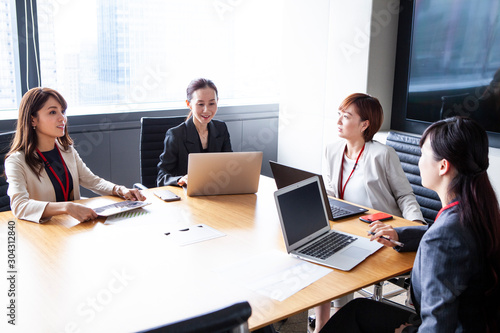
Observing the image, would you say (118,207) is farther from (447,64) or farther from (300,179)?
(447,64)

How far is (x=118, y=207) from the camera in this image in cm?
249

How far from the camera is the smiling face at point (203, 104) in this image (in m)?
3.22

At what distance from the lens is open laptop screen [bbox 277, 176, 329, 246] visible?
198 centimetres

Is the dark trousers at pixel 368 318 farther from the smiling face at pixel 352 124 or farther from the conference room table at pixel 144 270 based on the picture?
the smiling face at pixel 352 124

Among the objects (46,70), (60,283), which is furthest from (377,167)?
(46,70)

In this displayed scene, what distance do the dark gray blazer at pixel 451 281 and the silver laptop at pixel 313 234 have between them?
403mm

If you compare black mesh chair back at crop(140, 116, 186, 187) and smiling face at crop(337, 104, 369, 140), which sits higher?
smiling face at crop(337, 104, 369, 140)

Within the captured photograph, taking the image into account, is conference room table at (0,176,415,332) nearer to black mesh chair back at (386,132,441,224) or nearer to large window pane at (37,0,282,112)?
black mesh chair back at (386,132,441,224)

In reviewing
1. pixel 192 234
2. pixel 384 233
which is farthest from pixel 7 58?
pixel 384 233

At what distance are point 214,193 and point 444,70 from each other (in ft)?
7.50

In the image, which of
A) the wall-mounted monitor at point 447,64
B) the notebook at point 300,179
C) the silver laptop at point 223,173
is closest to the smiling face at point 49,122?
the silver laptop at point 223,173

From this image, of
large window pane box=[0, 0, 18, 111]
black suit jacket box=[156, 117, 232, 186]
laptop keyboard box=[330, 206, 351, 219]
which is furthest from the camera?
large window pane box=[0, 0, 18, 111]

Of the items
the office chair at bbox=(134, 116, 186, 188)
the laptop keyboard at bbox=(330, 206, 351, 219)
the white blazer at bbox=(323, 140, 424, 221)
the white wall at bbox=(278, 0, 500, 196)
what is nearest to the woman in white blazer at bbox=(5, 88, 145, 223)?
the office chair at bbox=(134, 116, 186, 188)

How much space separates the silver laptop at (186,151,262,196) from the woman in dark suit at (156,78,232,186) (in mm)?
354
